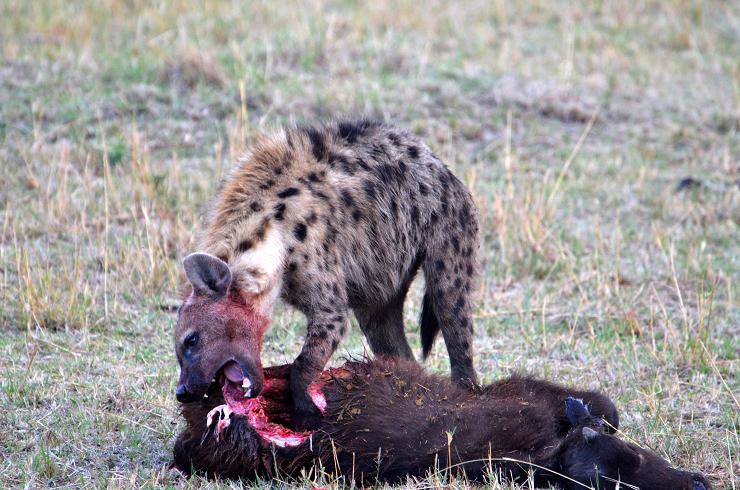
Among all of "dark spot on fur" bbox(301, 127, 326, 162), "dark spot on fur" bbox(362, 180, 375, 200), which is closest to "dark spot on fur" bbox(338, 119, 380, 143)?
"dark spot on fur" bbox(301, 127, 326, 162)

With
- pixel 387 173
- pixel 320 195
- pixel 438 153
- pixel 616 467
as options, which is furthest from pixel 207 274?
pixel 438 153

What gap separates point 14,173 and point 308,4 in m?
4.34

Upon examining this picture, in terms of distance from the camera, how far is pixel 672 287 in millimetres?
6641

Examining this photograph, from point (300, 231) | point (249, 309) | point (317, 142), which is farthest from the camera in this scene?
point (317, 142)

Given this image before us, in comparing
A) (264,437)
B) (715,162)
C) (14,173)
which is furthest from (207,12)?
(264,437)

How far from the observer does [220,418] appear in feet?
13.3

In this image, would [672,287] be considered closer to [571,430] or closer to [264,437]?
[571,430]

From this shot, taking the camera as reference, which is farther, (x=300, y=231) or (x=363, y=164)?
(x=363, y=164)

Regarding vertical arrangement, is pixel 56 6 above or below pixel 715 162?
above

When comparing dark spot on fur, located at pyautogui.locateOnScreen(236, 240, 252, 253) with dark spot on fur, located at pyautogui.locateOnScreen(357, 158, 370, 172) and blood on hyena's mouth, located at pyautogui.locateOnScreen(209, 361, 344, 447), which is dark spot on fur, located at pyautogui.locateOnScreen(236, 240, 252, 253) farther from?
dark spot on fur, located at pyautogui.locateOnScreen(357, 158, 370, 172)

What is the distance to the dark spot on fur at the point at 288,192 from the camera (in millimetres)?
4668

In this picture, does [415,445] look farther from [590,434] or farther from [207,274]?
[207,274]

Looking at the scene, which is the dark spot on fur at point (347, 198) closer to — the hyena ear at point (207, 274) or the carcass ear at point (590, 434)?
the hyena ear at point (207, 274)

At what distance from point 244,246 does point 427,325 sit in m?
1.26
